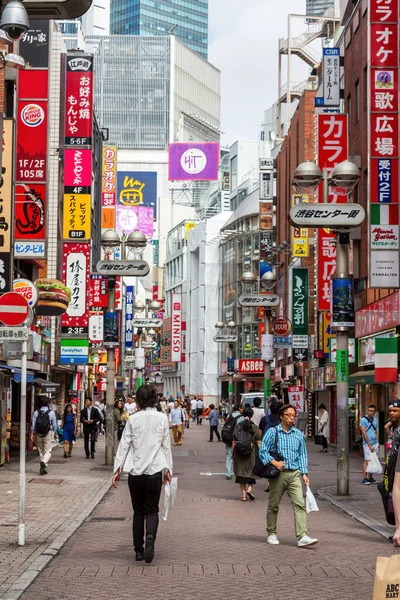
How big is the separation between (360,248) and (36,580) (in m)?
29.4

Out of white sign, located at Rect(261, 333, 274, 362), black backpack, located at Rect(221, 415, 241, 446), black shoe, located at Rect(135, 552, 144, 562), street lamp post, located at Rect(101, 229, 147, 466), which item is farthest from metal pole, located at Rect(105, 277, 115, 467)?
black shoe, located at Rect(135, 552, 144, 562)

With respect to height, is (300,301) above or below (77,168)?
below

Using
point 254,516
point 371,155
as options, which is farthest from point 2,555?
point 371,155

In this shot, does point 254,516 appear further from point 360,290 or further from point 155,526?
point 360,290

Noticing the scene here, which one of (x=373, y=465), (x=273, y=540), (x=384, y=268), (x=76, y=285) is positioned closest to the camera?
(x=273, y=540)

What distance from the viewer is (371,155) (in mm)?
27844

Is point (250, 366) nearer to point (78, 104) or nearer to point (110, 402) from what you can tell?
point (78, 104)

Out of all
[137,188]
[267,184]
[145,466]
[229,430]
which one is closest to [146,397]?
[145,466]

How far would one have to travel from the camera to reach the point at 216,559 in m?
11.9

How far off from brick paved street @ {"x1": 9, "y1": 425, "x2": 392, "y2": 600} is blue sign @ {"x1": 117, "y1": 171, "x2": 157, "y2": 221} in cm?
15039

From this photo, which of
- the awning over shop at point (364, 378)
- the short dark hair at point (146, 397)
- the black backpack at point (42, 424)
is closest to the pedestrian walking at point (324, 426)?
the awning over shop at point (364, 378)

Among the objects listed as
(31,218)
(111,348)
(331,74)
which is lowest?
(111,348)

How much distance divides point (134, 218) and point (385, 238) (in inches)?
5077

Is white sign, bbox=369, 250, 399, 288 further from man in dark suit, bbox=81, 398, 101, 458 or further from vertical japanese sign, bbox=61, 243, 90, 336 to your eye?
vertical japanese sign, bbox=61, 243, 90, 336
